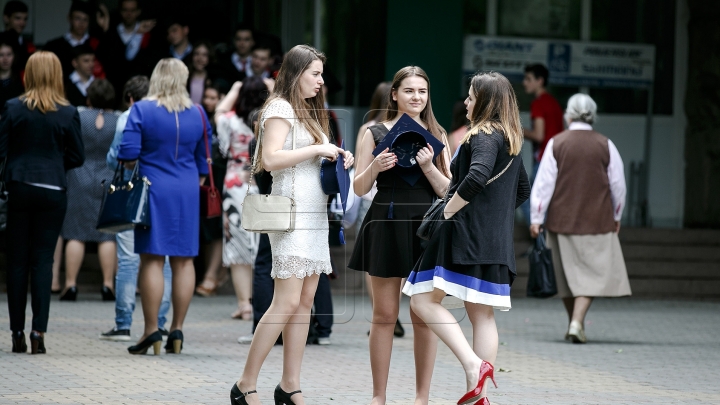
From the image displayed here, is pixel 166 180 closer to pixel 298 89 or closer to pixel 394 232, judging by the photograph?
pixel 298 89

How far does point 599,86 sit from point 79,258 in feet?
30.5

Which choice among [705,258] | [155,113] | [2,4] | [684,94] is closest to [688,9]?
[684,94]

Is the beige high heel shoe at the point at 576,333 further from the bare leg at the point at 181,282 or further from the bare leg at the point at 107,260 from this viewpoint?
the bare leg at the point at 107,260

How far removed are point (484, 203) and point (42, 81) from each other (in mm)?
3817

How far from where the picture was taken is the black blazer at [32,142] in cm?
830

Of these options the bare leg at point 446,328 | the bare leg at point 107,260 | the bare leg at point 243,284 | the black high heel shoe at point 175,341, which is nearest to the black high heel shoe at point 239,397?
the bare leg at point 446,328

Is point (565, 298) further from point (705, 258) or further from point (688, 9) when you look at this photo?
point (688, 9)

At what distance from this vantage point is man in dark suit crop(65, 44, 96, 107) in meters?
13.2

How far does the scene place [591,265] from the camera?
1019 centimetres

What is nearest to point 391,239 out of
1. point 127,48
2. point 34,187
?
point 34,187

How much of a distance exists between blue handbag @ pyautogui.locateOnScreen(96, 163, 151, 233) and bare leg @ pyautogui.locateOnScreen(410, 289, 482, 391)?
8.75ft

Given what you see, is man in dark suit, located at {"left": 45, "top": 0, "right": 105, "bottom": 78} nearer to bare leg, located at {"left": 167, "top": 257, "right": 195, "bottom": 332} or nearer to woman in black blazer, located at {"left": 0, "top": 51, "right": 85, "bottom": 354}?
woman in black blazer, located at {"left": 0, "top": 51, "right": 85, "bottom": 354}

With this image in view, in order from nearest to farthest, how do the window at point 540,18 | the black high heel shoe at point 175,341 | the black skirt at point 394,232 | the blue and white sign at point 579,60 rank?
the black skirt at point 394,232, the black high heel shoe at point 175,341, the blue and white sign at point 579,60, the window at point 540,18

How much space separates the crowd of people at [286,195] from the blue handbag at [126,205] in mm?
52
